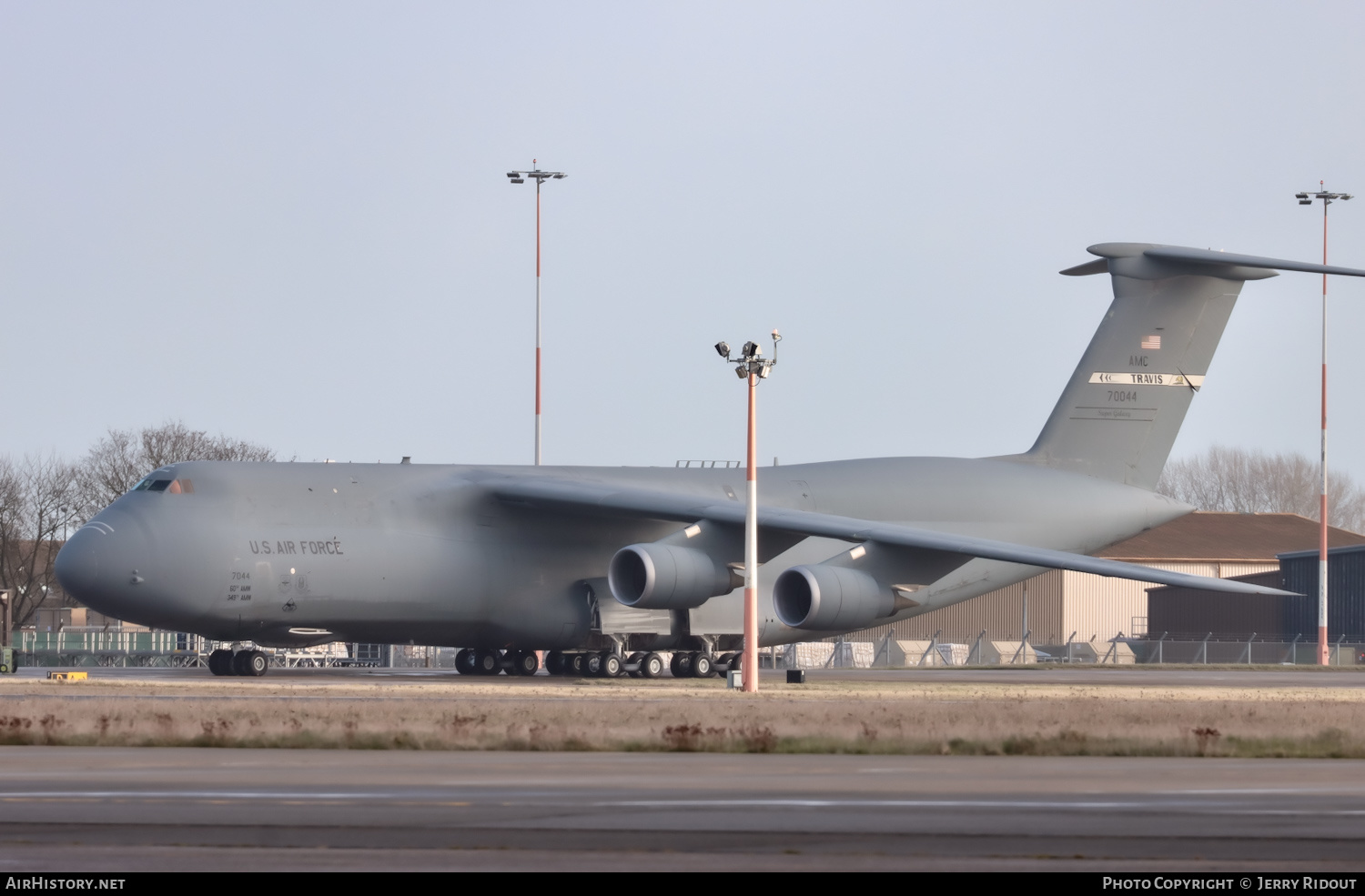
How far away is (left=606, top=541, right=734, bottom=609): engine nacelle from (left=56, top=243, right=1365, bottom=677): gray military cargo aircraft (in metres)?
0.04

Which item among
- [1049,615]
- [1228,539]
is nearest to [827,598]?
[1049,615]

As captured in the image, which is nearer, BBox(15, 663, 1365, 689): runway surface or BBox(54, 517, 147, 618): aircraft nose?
BBox(54, 517, 147, 618): aircraft nose

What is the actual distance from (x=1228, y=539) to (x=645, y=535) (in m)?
43.4

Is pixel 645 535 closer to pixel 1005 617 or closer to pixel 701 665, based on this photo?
pixel 701 665

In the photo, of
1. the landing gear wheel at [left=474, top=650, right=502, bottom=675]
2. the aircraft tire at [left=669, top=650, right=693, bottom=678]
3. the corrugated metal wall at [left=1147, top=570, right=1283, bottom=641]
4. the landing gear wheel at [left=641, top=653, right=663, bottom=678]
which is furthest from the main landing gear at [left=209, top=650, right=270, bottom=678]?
the corrugated metal wall at [left=1147, top=570, right=1283, bottom=641]

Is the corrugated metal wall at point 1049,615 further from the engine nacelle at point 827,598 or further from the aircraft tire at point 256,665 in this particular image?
the aircraft tire at point 256,665

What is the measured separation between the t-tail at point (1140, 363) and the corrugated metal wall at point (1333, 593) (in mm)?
17756

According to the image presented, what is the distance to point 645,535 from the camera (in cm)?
3306

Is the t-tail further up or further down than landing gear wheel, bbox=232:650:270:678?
further up

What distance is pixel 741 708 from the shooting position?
68.8 ft

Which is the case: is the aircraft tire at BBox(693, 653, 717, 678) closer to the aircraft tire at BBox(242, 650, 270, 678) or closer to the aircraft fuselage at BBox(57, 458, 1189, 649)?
the aircraft fuselage at BBox(57, 458, 1189, 649)

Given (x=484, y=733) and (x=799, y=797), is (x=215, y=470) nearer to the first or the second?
(x=484, y=733)

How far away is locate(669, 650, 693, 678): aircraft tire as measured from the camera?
108 feet
